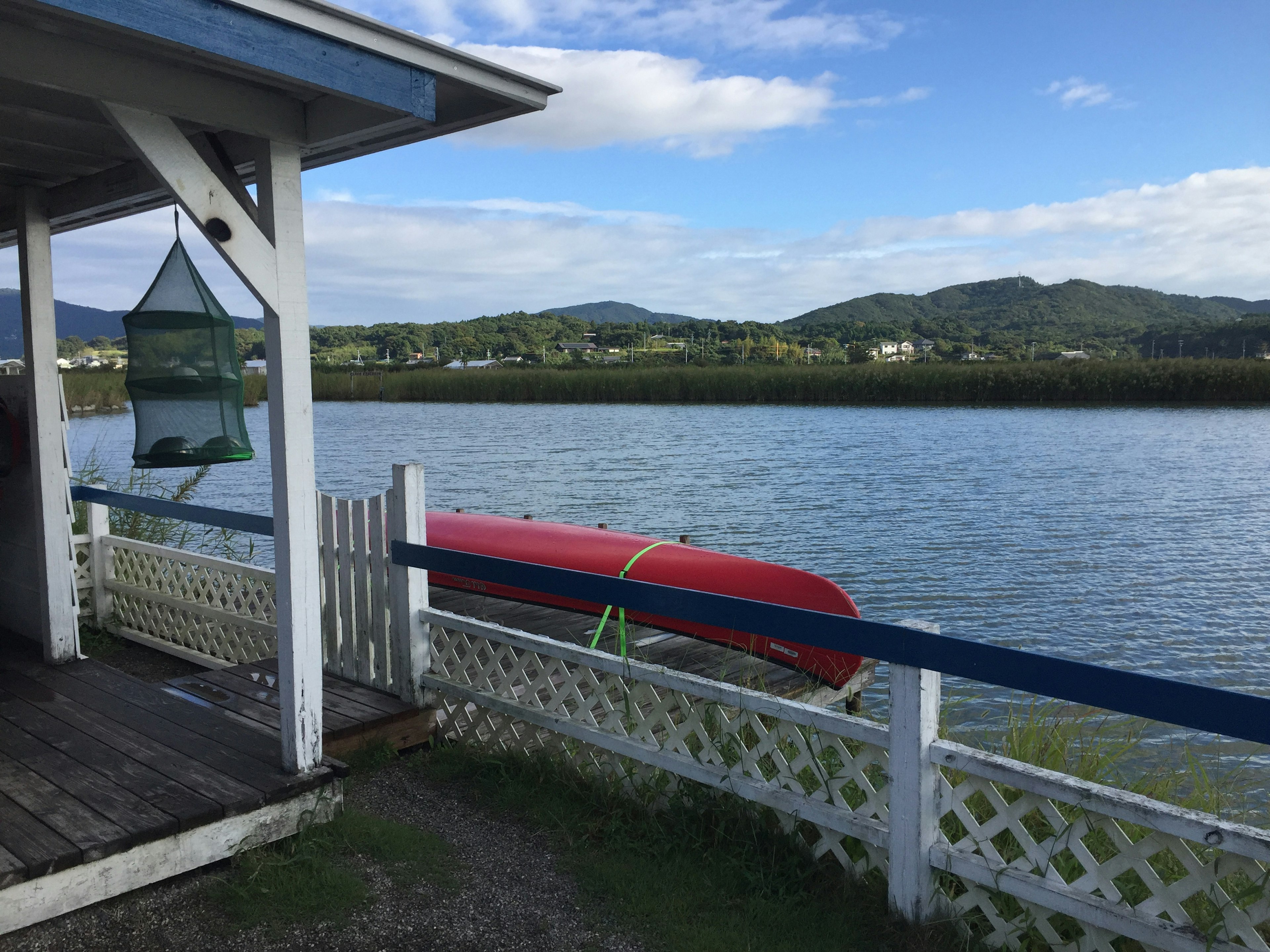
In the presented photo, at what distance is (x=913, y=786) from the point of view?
2.87m

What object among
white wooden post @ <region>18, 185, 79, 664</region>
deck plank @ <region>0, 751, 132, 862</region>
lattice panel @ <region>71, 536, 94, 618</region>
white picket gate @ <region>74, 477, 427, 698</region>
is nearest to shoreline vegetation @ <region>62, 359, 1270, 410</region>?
lattice panel @ <region>71, 536, 94, 618</region>

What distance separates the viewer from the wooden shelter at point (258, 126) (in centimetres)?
282

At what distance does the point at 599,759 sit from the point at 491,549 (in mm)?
3922

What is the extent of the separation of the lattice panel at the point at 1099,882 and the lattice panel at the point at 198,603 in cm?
407

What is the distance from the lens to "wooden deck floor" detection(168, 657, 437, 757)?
167 inches

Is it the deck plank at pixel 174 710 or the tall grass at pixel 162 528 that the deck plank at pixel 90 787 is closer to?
the deck plank at pixel 174 710

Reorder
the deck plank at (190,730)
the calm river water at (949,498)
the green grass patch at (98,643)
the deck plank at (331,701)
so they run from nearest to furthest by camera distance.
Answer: the deck plank at (190,730), the deck plank at (331,701), the green grass patch at (98,643), the calm river water at (949,498)

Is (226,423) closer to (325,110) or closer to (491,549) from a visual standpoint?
(325,110)

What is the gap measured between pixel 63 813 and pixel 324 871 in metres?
0.93

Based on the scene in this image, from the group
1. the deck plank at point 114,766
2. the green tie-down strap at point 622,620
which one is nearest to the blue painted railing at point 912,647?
the green tie-down strap at point 622,620

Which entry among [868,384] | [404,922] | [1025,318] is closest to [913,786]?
[404,922]

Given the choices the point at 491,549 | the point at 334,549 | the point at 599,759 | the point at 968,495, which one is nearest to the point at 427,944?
the point at 599,759

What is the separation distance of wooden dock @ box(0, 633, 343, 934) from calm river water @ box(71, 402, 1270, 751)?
5.09 meters

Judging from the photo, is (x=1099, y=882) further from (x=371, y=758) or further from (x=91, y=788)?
(x=91, y=788)
